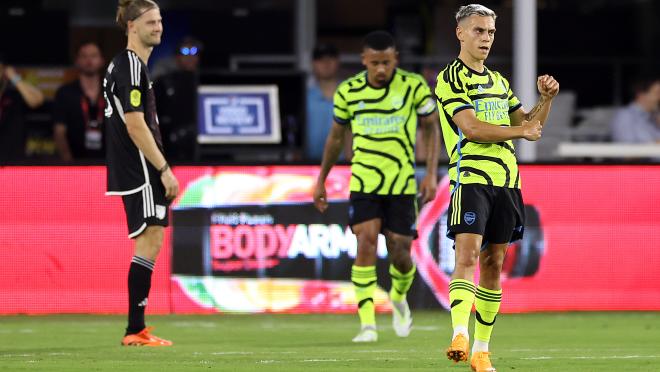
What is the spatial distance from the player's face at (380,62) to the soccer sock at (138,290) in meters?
2.19

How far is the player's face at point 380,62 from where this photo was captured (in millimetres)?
11320

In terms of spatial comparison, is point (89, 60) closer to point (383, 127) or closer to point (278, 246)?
point (278, 246)

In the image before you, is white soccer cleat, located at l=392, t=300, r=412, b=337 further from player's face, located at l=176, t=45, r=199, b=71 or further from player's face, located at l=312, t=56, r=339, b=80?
player's face, located at l=176, t=45, r=199, b=71

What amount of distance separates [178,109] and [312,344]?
4.79m

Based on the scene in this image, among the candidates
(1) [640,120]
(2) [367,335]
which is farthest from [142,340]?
(1) [640,120]

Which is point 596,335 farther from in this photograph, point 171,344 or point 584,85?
point 584,85

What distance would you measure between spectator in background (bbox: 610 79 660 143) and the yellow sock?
7.88 meters

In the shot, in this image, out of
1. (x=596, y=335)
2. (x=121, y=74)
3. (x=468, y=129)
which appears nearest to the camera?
(x=468, y=129)

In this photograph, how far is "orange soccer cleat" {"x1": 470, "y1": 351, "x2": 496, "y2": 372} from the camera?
8.52 meters

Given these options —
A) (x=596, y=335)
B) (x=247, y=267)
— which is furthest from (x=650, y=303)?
(x=247, y=267)

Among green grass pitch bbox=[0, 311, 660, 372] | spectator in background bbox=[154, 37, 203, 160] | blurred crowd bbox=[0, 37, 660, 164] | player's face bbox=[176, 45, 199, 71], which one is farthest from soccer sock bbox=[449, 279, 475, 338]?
player's face bbox=[176, 45, 199, 71]

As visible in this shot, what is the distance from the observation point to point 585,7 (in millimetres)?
21875

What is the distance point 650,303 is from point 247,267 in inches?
141

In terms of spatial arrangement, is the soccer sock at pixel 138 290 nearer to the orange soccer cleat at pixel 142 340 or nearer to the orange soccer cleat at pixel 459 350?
the orange soccer cleat at pixel 142 340
